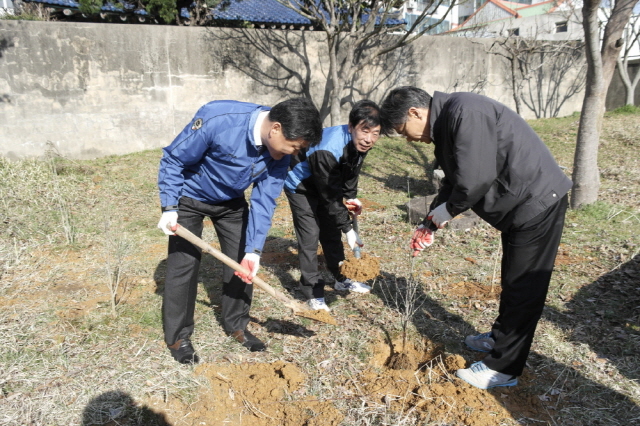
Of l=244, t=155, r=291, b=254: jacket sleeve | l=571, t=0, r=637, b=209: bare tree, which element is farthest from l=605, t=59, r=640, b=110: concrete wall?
l=244, t=155, r=291, b=254: jacket sleeve

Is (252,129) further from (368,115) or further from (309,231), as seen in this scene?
(309,231)

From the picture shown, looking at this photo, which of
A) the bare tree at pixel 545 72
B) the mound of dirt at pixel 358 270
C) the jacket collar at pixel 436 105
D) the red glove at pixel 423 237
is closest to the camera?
the jacket collar at pixel 436 105

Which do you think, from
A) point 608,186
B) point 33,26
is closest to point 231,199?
point 608,186

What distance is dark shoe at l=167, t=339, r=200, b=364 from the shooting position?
2.88 meters

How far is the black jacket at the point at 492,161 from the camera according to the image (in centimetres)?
217

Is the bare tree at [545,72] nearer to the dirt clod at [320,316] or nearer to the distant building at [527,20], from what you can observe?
the distant building at [527,20]

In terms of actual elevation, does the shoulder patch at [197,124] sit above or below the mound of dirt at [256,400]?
above

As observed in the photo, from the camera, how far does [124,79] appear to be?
8.28 metres

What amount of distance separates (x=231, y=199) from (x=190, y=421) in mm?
1272

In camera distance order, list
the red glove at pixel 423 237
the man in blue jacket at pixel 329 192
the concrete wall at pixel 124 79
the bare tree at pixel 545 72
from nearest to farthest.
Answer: the red glove at pixel 423 237
the man in blue jacket at pixel 329 192
the concrete wall at pixel 124 79
the bare tree at pixel 545 72

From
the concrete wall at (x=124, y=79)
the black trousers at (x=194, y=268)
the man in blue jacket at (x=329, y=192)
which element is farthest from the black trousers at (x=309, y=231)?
the concrete wall at (x=124, y=79)

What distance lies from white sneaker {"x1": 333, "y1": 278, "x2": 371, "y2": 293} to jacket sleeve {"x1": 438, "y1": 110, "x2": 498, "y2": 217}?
6.11 feet

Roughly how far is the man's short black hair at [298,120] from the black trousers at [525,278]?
3.83ft

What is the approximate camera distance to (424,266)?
14.4 ft
